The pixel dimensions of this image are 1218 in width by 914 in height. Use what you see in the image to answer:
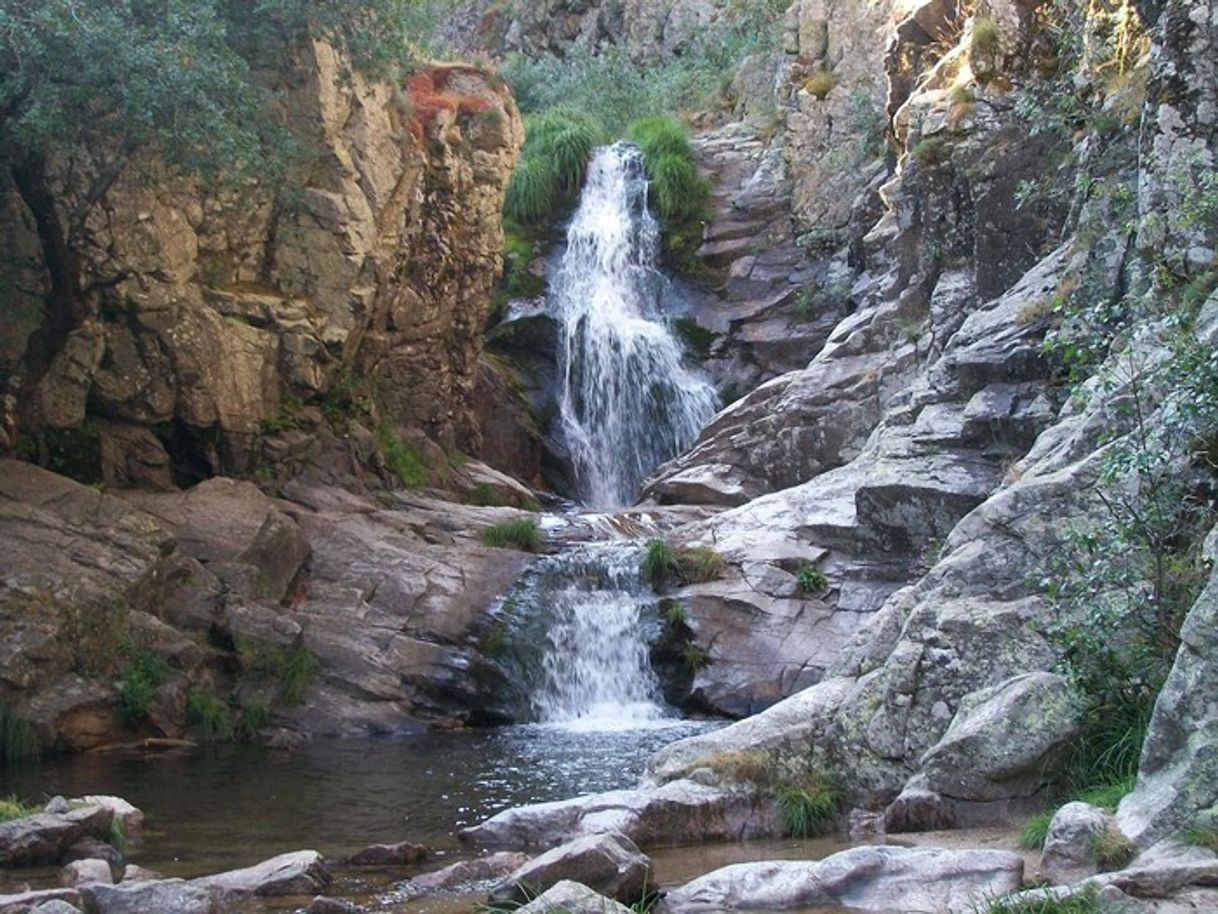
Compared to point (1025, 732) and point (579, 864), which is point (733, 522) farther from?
point (579, 864)

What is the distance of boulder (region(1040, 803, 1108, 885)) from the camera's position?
21.2 ft

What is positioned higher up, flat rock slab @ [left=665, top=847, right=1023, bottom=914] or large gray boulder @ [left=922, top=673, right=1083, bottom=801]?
large gray boulder @ [left=922, top=673, right=1083, bottom=801]

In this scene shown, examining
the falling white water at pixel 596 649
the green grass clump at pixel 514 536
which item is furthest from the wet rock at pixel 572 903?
the green grass clump at pixel 514 536

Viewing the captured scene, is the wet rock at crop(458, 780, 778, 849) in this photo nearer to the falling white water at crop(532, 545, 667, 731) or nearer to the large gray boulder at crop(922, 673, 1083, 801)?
the large gray boulder at crop(922, 673, 1083, 801)

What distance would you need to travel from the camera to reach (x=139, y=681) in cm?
1552

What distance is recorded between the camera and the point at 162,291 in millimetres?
18141

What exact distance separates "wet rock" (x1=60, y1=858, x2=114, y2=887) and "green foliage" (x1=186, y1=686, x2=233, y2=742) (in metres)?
7.48

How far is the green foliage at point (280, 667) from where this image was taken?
16.4 metres

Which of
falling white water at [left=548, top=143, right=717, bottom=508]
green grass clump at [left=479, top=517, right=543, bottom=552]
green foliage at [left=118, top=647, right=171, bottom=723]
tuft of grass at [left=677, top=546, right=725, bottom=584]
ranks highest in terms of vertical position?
falling white water at [left=548, top=143, right=717, bottom=508]

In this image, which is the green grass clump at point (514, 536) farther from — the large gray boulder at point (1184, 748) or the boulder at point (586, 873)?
the large gray boulder at point (1184, 748)

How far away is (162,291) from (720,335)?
12707mm

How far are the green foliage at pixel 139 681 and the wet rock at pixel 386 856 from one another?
6965 millimetres

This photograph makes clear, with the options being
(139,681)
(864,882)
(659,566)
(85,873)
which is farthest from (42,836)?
(659,566)

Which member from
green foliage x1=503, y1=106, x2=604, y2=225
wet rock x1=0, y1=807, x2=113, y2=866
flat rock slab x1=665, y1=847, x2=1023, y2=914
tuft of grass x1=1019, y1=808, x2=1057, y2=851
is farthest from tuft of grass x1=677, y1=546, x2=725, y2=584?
green foliage x1=503, y1=106, x2=604, y2=225
